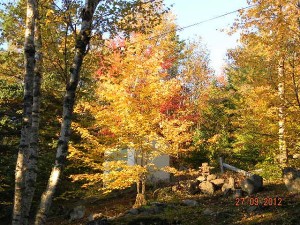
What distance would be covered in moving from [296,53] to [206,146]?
11394 mm

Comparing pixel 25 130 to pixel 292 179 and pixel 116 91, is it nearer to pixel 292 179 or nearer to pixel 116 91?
pixel 116 91

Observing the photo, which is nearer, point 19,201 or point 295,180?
point 19,201

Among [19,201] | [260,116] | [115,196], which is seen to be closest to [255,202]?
Answer: [260,116]

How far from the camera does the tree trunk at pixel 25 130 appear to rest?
5934mm

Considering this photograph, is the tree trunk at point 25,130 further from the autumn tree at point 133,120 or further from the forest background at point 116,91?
the autumn tree at point 133,120

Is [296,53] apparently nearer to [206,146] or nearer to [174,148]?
[174,148]

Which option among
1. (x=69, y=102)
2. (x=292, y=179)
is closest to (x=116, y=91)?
(x=69, y=102)

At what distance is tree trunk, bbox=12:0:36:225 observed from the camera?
593cm

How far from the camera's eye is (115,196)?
596 inches
